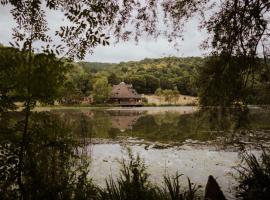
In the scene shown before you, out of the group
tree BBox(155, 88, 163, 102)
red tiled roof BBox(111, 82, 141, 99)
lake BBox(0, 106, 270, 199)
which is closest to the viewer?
lake BBox(0, 106, 270, 199)

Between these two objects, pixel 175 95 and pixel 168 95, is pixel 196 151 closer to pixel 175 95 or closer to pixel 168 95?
pixel 175 95

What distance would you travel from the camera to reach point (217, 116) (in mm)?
6828

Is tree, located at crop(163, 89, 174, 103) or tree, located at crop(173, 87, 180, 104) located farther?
tree, located at crop(163, 89, 174, 103)

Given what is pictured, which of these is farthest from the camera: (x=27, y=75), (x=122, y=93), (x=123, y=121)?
(x=122, y=93)

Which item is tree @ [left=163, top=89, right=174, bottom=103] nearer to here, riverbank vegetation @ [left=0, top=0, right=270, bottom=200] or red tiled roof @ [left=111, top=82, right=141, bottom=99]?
red tiled roof @ [left=111, top=82, right=141, bottom=99]

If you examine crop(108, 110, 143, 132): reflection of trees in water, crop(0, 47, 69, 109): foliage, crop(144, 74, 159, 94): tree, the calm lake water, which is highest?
crop(144, 74, 159, 94): tree

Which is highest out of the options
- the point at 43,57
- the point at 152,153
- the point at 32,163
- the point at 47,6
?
the point at 47,6

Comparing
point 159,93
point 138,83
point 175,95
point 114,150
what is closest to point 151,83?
point 138,83

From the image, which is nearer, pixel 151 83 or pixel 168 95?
pixel 168 95

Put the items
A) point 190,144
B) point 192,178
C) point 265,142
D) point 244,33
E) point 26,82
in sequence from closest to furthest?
1. point 26,82
2. point 244,33
3. point 192,178
4. point 265,142
5. point 190,144

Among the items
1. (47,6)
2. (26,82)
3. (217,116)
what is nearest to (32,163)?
(26,82)

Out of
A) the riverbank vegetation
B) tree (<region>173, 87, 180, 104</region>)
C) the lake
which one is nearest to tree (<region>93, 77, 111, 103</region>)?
tree (<region>173, 87, 180, 104</region>)

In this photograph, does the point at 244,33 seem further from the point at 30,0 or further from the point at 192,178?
the point at 192,178

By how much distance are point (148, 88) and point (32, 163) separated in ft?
376
